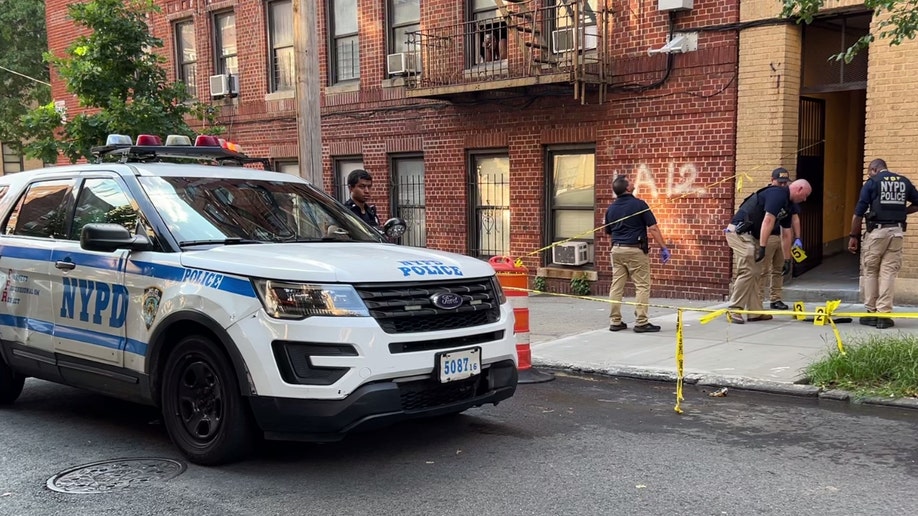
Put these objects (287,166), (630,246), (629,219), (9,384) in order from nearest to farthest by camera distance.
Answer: (9,384)
(629,219)
(630,246)
(287,166)

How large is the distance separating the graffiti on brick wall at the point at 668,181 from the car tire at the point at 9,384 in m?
8.61

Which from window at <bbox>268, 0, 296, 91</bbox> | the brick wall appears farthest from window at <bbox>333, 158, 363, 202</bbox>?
window at <bbox>268, 0, 296, 91</bbox>

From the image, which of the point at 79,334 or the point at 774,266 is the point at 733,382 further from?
the point at 79,334

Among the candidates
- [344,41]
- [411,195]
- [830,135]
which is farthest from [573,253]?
[344,41]

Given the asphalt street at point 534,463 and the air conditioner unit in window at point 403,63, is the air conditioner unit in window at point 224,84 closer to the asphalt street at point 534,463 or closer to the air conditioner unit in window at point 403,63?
the air conditioner unit in window at point 403,63

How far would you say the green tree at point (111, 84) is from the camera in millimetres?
11836

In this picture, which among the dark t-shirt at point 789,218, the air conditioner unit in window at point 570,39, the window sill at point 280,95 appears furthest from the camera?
the window sill at point 280,95

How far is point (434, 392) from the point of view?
468cm

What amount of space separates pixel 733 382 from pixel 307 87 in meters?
6.04

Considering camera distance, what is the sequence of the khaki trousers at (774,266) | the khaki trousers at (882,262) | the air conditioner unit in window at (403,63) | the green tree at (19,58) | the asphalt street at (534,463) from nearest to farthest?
the asphalt street at (534,463) → the khaki trousers at (882,262) → the khaki trousers at (774,266) → the air conditioner unit in window at (403,63) → the green tree at (19,58)

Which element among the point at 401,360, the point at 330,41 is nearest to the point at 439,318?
the point at 401,360

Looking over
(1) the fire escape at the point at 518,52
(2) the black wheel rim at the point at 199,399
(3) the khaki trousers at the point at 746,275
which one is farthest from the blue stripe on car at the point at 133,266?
(1) the fire escape at the point at 518,52

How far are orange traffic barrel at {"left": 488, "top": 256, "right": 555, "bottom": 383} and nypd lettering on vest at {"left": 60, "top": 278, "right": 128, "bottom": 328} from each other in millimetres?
3242

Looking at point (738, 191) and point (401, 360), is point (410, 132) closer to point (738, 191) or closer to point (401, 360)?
point (738, 191)
